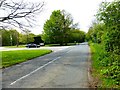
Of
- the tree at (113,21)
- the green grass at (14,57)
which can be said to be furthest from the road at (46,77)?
the green grass at (14,57)

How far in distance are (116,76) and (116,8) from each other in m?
5.41

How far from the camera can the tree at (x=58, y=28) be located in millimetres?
85625

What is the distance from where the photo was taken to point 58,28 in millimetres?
86812

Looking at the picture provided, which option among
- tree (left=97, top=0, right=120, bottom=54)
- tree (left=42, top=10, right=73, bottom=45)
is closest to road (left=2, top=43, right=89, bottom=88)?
tree (left=97, top=0, right=120, bottom=54)

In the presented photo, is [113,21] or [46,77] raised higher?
[113,21]

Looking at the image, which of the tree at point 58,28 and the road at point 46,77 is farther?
the tree at point 58,28

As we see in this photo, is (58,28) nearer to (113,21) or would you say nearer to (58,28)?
(58,28)

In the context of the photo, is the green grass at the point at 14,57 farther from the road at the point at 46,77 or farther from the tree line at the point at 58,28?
the tree line at the point at 58,28

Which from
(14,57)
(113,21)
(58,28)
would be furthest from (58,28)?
(113,21)

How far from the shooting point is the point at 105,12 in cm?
1683

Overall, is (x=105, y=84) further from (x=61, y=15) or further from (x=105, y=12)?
(x=61, y=15)

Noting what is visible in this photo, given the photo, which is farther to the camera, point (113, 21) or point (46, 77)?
point (113, 21)

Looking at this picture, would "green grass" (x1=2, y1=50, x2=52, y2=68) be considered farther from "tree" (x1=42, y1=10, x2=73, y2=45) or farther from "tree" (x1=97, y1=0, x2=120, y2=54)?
"tree" (x1=42, y1=10, x2=73, y2=45)

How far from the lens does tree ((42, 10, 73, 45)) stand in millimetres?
85625
